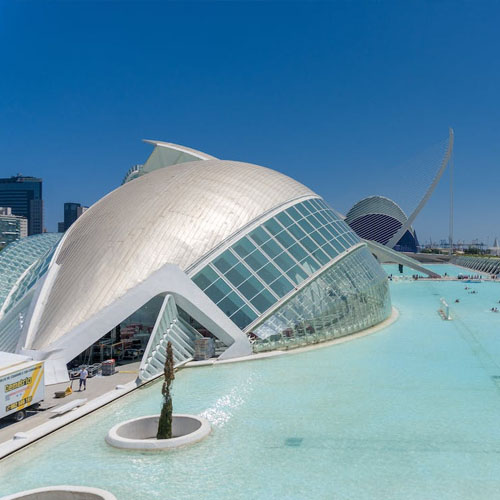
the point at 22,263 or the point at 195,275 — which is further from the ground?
the point at 22,263

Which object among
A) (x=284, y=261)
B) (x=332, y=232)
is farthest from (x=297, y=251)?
(x=332, y=232)

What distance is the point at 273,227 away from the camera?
899 inches

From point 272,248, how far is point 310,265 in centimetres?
194

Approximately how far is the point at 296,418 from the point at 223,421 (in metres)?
1.72

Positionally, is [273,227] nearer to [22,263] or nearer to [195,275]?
[195,275]

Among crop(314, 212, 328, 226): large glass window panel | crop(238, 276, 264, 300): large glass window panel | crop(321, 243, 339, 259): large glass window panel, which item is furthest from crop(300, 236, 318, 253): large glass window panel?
crop(238, 276, 264, 300): large glass window panel

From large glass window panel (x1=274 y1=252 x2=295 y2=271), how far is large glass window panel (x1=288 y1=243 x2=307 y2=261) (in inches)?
17.2

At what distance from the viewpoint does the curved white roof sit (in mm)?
17344

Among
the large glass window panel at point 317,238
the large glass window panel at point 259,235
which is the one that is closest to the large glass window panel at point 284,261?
the large glass window panel at point 259,235

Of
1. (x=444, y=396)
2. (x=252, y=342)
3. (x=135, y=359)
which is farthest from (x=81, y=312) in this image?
(x=444, y=396)

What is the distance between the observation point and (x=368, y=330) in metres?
24.8

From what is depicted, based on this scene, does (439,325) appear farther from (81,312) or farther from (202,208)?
(81,312)

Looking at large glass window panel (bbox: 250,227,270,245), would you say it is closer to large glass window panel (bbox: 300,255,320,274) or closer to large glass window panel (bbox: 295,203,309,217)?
large glass window panel (bbox: 300,255,320,274)

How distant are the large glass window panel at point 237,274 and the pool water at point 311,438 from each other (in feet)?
10.4
